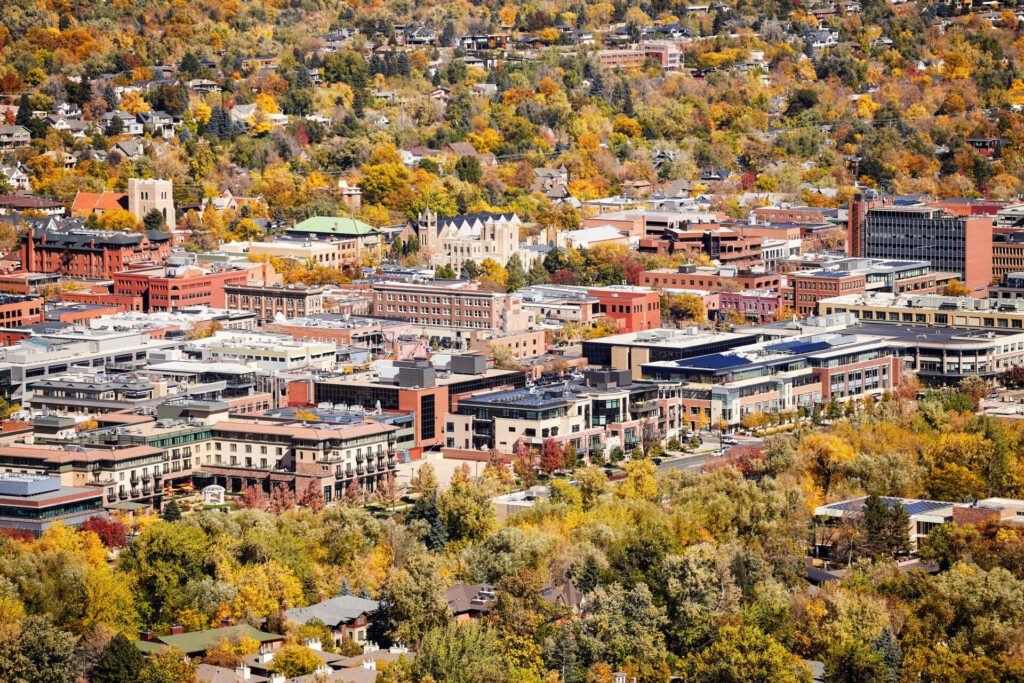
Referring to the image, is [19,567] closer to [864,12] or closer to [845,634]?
[845,634]

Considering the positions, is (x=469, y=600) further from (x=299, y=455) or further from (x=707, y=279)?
(x=707, y=279)

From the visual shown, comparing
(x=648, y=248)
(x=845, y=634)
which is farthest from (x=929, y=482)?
(x=648, y=248)

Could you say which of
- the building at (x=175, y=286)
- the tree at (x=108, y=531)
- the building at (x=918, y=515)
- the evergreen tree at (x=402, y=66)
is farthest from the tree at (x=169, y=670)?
the evergreen tree at (x=402, y=66)

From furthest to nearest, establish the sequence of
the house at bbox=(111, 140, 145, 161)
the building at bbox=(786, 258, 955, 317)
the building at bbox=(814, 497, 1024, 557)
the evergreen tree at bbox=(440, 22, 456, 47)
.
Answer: the evergreen tree at bbox=(440, 22, 456, 47) → the house at bbox=(111, 140, 145, 161) → the building at bbox=(786, 258, 955, 317) → the building at bbox=(814, 497, 1024, 557)

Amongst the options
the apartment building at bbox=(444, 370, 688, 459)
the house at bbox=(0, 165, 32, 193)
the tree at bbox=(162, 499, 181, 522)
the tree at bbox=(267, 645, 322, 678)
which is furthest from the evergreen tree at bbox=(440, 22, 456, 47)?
the tree at bbox=(267, 645, 322, 678)

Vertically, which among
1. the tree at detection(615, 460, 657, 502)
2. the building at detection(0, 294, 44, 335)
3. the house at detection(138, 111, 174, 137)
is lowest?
the tree at detection(615, 460, 657, 502)

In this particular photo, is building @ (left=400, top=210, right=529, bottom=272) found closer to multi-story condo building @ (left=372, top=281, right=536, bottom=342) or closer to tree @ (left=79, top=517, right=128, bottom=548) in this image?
multi-story condo building @ (left=372, top=281, right=536, bottom=342)

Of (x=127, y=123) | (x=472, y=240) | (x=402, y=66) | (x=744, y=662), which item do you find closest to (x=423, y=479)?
(x=744, y=662)
